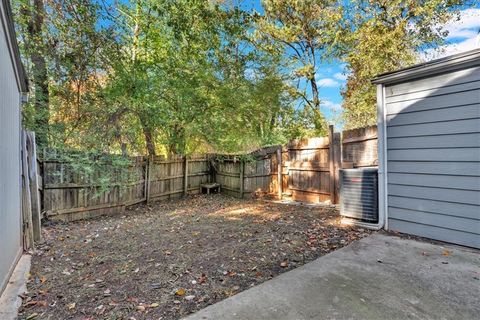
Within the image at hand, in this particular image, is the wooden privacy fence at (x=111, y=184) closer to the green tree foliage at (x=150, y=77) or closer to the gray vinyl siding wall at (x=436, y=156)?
the green tree foliage at (x=150, y=77)

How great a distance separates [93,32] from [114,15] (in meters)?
0.74

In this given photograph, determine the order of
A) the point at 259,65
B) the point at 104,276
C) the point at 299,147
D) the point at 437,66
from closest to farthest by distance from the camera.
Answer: the point at 104,276, the point at 437,66, the point at 299,147, the point at 259,65

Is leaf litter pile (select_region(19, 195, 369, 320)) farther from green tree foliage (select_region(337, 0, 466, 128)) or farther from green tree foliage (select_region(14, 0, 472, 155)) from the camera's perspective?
green tree foliage (select_region(337, 0, 466, 128))

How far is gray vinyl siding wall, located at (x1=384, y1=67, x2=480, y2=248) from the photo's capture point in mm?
3117

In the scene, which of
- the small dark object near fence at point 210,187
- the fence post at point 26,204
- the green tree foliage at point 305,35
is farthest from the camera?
the green tree foliage at point 305,35

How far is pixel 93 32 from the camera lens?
19.1ft

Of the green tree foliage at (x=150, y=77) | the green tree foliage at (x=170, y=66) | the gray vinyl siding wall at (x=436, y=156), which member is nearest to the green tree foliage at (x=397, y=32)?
the green tree foliage at (x=170, y=66)

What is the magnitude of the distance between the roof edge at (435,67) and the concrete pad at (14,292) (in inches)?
194

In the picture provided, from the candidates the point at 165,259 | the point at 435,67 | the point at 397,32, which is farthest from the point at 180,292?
the point at 397,32

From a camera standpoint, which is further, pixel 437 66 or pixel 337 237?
pixel 337 237

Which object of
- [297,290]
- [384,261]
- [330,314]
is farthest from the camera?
[384,261]

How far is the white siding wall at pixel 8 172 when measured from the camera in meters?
2.31

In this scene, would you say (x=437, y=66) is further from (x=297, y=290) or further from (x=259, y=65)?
(x=259, y=65)

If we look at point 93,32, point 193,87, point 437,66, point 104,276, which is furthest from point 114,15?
point 437,66
